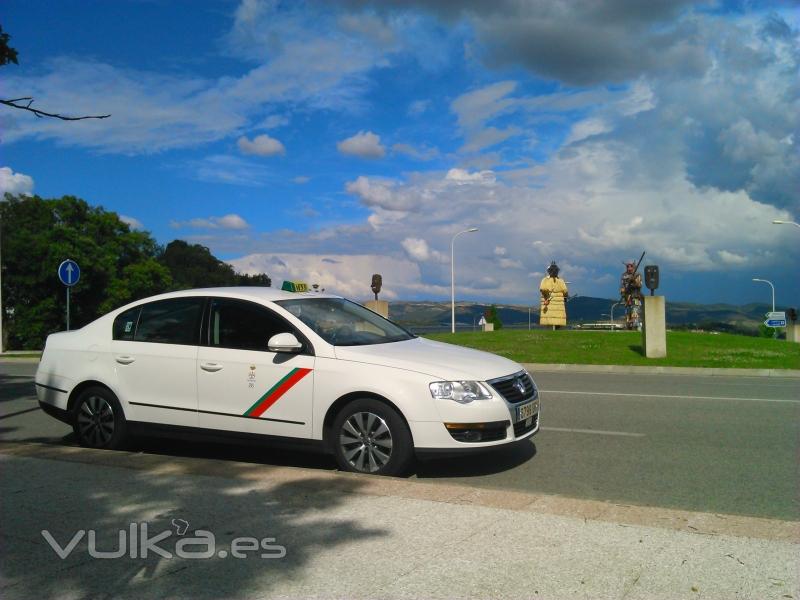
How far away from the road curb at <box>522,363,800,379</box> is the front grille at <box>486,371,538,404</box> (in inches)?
464

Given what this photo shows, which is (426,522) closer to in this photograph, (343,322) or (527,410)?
(527,410)

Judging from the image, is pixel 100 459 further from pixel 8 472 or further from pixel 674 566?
pixel 674 566

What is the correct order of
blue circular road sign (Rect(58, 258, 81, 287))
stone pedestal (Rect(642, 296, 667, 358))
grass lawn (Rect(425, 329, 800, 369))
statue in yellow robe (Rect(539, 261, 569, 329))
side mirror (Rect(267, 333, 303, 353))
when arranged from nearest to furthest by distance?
side mirror (Rect(267, 333, 303, 353)), blue circular road sign (Rect(58, 258, 81, 287)), grass lawn (Rect(425, 329, 800, 369)), stone pedestal (Rect(642, 296, 667, 358)), statue in yellow robe (Rect(539, 261, 569, 329))

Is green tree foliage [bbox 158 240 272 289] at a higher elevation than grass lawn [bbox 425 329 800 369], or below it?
higher

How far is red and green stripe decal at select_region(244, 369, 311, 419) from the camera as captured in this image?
20.5ft

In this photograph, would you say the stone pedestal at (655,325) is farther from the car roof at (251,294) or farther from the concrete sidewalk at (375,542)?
the concrete sidewalk at (375,542)

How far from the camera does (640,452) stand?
24.3ft

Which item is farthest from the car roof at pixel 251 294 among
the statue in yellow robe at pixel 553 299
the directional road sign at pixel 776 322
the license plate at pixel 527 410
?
the directional road sign at pixel 776 322

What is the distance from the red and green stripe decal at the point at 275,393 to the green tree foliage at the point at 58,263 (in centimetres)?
Result: 5176

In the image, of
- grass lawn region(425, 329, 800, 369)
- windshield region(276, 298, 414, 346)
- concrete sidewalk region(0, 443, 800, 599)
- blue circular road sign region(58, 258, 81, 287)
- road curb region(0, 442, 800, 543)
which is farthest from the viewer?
grass lawn region(425, 329, 800, 369)

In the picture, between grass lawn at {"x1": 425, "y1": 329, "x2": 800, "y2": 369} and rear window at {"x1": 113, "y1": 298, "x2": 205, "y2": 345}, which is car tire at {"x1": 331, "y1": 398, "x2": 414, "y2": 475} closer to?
rear window at {"x1": 113, "y1": 298, "x2": 205, "y2": 345}

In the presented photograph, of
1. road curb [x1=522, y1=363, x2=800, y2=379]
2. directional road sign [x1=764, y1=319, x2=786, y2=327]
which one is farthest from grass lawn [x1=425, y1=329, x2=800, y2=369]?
directional road sign [x1=764, y1=319, x2=786, y2=327]

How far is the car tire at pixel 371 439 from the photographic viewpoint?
5.86 metres

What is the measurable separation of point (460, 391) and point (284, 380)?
5.15 feet
